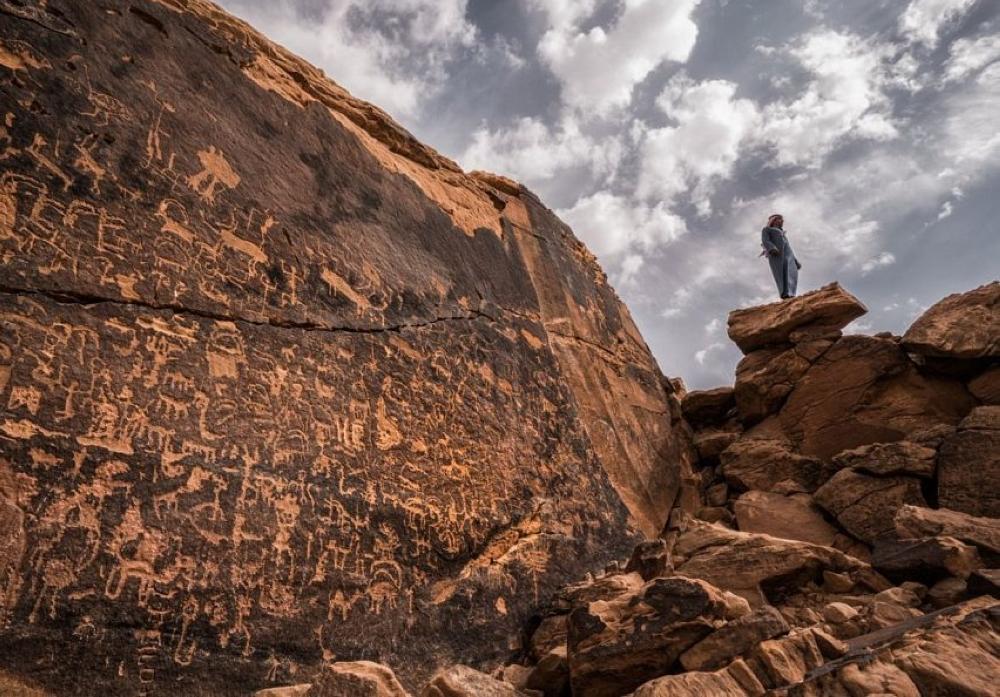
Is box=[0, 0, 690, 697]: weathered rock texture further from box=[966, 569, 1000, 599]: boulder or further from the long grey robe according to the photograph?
the long grey robe

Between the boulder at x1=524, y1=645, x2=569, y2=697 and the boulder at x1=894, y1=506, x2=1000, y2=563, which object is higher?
the boulder at x1=894, y1=506, x2=1000, y2=563

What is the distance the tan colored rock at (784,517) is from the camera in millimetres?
5727

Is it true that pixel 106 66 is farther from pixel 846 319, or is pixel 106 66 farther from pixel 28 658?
pixel 846 319

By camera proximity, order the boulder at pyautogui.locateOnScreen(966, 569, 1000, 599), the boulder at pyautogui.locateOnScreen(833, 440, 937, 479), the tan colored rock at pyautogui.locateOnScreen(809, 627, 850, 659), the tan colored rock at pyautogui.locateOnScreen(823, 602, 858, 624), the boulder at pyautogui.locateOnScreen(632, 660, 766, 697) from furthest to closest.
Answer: the boulder at pyautogui.locateOnScreen(833, 440, 937, 479) < the tan colored rock at pyautogui.locateOnScreen(823, 602, 858, 624) < the boulder at pyautogui.locateOnScreen(966, 569, 1000, 599) < the tan colored rock at pyautogui.locateOnScreen(809, 627, 850, 659) < the boulder at pyautogui.locateOnScreen(632, 660, 766, 697)

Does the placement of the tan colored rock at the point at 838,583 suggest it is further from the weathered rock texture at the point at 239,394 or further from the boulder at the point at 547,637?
the boulder at the point at 547,637

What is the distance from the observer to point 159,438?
330 cm

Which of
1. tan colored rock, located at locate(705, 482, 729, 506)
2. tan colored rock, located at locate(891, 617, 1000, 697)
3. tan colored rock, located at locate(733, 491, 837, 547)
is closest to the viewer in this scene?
tan colored rock, located at locate(891, 617, 1000, 697)

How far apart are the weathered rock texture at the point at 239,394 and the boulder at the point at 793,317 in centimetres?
313

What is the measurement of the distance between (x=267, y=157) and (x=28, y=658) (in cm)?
336

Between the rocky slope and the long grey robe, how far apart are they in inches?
38.5

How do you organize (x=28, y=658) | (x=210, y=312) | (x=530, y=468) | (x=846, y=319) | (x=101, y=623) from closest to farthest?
(x=28, y=658)
(x=101, y=623)
(x=210, y=312)
(x=530, y=468)
(x=846, y=319)

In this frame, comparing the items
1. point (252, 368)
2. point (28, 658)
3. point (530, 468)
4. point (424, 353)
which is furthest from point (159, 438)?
point (530, 468)

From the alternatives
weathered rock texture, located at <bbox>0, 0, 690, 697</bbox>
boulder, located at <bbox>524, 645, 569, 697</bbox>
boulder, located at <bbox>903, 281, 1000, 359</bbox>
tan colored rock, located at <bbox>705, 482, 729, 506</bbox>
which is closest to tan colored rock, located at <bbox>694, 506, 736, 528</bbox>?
tan colored rock, located at <bbox>705, 482, 729, 506</bbox>

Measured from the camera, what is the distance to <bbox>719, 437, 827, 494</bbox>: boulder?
6371 millimetres
